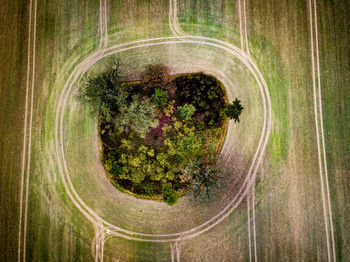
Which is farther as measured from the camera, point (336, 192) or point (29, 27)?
point (29, 27)

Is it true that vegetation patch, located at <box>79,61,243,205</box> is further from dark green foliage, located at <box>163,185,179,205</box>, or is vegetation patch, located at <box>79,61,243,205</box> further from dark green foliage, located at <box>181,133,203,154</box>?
dark green foliage, located at <box>163,185,179,205</box>

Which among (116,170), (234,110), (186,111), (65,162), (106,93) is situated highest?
(106,93)

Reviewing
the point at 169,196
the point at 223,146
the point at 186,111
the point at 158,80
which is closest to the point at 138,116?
the point at 158,80

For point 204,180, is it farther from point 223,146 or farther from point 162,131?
point 162,131

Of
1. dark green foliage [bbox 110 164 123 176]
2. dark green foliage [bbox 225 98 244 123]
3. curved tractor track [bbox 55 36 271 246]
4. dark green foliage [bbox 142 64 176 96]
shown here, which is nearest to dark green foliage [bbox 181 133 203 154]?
dark green foliage [bbox 225 98 244 123]

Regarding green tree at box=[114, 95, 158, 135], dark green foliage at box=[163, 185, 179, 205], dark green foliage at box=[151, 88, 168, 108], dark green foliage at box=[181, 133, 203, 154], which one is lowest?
dark green foliage at box=[163, 185, 179, 205]

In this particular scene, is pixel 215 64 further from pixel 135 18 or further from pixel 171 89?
pixel 135 18

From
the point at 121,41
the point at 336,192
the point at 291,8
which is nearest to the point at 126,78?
the point at 121,41
